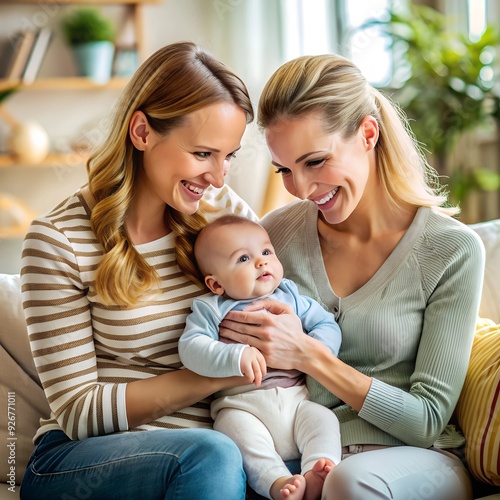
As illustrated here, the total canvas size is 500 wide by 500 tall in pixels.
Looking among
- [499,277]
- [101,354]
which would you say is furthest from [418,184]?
[101,354]

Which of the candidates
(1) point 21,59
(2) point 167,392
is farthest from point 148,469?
(1) point 21,59

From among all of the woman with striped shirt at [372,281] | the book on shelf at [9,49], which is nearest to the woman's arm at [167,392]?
the woman with striped shirt at [372,281]

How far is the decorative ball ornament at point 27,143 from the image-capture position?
171 inches

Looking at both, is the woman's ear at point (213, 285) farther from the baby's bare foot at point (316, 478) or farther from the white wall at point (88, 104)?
the white wall at point (88, 104)

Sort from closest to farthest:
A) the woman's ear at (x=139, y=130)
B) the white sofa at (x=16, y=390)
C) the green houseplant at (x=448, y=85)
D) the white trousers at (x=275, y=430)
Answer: the white trousers at (x=275, y=430), the woman's ear at (x=139, y=130), the white sofa at (x=16, y=390), the green houseplant at (x=448, y=85)

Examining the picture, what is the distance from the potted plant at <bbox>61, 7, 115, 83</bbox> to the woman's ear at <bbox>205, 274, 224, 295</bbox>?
3.09 m

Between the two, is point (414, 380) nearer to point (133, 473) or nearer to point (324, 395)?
point (324, 395)

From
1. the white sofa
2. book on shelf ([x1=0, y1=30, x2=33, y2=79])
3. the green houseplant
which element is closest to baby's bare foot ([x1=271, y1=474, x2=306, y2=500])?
the white sofa

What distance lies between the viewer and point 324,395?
62.7 inches

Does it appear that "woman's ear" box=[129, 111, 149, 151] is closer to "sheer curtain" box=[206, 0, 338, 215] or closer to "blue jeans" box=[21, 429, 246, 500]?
"blue jeans" box=[21, 429, 246, 500]

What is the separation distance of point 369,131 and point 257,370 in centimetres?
58

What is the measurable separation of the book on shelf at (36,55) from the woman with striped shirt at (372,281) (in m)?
2.99

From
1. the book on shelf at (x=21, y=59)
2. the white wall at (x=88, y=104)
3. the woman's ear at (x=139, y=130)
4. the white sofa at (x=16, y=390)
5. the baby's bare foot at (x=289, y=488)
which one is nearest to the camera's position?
the baby's bare foot at (x=289, y=488)

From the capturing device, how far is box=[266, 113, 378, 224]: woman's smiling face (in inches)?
62.0
